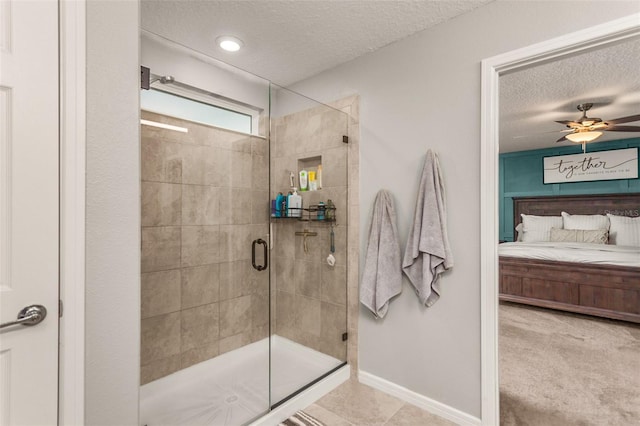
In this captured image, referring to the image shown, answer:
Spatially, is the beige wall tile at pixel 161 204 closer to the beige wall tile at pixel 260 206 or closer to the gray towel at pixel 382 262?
the beige wall tile at pixel 260 206

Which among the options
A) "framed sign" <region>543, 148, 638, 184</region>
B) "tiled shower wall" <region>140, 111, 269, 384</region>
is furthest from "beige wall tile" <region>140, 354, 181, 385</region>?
"framed sign" <region>543, 148, 638, 184</region>

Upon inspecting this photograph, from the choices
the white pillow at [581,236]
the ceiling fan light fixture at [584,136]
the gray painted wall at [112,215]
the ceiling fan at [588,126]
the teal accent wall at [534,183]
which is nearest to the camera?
the gray painted wall at [112,215]

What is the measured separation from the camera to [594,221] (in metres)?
5.30

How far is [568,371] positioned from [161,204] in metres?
3.37

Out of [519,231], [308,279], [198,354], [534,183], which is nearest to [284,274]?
[308,279]

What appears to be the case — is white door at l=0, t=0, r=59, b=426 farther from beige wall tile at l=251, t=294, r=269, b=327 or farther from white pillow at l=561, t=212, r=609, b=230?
white pillow at l=561, t=212, r=609, b=230

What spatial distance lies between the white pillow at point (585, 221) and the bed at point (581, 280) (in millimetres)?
304

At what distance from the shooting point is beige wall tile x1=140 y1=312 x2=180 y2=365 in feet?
6.46

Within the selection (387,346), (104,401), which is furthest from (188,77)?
(387,346)

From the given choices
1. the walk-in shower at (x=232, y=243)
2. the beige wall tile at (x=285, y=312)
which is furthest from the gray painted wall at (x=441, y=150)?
the beige wall tile at (x=285, y=312)

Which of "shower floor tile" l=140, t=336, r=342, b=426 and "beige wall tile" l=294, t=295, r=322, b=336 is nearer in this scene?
"shower floor tile" l=140, t=336, r=342, b=426

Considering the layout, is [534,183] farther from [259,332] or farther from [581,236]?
[259,332]

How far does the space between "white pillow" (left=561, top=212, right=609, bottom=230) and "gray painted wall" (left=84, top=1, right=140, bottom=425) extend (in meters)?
6.54

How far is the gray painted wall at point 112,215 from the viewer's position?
107 centimetres
